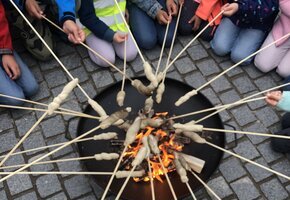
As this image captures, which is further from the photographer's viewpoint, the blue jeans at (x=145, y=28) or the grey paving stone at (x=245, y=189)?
the blue jeans at (x=145, y=28)

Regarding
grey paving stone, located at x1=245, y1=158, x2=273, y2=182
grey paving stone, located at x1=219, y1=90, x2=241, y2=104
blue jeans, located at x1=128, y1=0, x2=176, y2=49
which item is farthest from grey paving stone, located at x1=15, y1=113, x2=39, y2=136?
grey paving stone, located at x1=245, y1=158, x2=273, y2=182

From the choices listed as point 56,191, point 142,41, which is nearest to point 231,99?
point 142,41

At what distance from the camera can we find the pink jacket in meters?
2.64

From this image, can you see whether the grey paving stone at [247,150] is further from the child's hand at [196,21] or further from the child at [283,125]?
the child's hand at [196,21]

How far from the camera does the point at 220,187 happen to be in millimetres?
2355

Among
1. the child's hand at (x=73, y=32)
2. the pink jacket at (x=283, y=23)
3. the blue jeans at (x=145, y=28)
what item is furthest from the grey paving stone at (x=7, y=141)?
the pink jacket at (x=283, y=23)

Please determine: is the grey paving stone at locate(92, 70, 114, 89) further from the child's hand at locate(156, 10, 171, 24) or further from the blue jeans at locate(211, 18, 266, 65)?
the blue jeans at locate(211, 18, 266, 65)

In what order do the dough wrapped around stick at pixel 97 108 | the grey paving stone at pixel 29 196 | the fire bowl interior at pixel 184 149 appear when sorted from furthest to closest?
1. the grey paving stone at pixel 29 196
2. the fire bowl interior at pixel 184 149
3. the dough wrapped around stick at pixel 97 108

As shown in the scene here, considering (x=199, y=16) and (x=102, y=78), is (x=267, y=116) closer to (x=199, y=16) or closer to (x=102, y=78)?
(x=199, y=16)

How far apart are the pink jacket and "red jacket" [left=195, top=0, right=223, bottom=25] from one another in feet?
1.50

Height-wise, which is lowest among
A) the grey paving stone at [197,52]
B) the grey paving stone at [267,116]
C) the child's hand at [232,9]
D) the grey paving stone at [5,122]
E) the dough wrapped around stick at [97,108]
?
the grey paving stone at [267,116]

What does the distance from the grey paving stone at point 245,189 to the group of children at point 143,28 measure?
3.08ft

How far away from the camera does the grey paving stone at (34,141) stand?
252 cm

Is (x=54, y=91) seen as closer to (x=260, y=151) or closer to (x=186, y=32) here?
(x=186, y=32)
